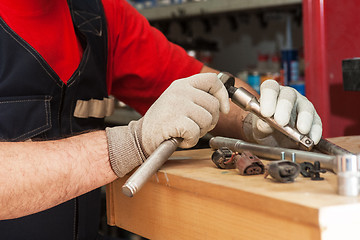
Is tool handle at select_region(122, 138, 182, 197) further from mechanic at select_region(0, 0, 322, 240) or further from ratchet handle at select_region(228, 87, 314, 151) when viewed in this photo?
ratchet handle at select_region(228, 87, 314, 151)

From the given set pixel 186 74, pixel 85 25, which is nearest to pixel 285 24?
pixel 186 74

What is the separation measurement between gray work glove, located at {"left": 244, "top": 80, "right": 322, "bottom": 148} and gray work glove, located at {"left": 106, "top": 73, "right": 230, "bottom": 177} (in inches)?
3.6

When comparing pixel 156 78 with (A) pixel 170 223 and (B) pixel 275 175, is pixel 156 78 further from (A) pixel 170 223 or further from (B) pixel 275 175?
(B) pixel 275 175

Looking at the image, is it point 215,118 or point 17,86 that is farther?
point 17,86

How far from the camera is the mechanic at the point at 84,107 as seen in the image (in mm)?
858

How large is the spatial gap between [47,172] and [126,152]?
145mm

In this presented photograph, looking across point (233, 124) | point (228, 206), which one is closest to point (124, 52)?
point (233, 124)

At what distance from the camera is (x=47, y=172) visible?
Answer: 2.78 feet

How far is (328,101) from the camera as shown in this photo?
1568 millimetres

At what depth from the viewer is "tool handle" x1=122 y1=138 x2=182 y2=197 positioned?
0.72 m

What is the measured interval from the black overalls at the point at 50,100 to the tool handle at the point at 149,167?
0.43 metres

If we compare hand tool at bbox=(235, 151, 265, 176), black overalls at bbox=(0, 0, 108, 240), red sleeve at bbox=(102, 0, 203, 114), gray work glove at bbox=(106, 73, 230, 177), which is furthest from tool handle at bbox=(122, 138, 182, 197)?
red sleeve at bbox=(102, 0, 203, 114)

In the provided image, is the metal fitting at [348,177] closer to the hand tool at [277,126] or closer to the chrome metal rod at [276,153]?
the chrome metal rod at [276,153]

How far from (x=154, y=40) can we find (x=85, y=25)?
28 centimetres
